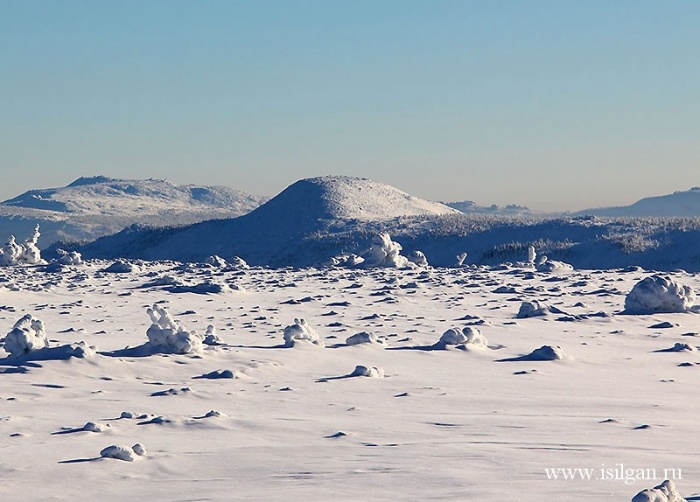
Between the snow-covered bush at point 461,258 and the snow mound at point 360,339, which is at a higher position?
the snow mound at point 360,339

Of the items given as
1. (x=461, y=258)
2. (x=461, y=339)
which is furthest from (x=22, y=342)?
(x=461, y=258)

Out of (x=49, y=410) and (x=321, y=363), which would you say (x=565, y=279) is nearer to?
(x=321, y=363)

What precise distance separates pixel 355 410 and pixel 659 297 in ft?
62.3

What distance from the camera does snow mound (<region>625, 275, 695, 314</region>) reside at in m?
30.3

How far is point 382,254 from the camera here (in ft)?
233

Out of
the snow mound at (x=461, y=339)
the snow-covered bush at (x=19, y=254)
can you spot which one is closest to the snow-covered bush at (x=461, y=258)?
the snow-covered bush at (x=19, y=254)

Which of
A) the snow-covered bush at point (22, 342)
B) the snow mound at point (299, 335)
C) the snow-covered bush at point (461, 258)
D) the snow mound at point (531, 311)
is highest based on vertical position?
the snow-covered bush at point (22, 342)

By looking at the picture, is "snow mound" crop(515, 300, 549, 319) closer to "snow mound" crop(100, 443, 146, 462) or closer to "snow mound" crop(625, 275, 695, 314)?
"snow mound" crop(625, 275, 695, 314)

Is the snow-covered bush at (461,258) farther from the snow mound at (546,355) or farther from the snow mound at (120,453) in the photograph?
the snow mound at (120,453)

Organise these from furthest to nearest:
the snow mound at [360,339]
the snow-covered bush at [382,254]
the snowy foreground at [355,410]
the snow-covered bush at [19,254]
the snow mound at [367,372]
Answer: the snow-covered bush at [19,254] → the snow-covered bush at [382,254] → the snow mound at [360,339] → the snow mound at [367,372] → the snowy foreground at [355,410]

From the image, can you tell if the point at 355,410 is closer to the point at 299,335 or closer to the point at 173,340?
the point at 173,340

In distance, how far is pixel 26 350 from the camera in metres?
18.3

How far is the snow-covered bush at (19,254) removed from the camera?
8256cm

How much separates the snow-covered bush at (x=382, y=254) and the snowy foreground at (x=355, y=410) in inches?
1600
